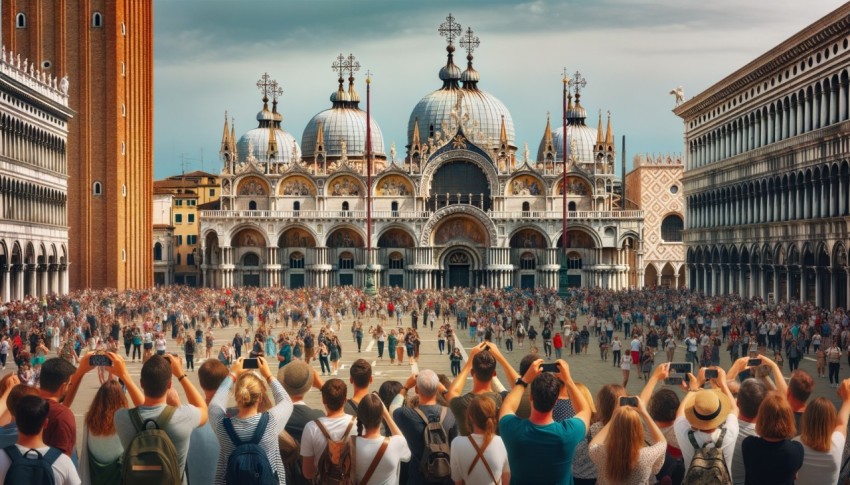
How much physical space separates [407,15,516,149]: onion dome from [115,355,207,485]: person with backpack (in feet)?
287

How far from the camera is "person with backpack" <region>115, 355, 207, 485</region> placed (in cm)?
743

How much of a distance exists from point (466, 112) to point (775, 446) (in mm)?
89262

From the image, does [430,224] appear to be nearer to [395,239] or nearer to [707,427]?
[395,239]

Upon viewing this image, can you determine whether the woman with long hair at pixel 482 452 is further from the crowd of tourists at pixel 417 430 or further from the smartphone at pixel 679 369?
the smartphone at pixel 679 369

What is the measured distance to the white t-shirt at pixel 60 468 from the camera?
7328mm

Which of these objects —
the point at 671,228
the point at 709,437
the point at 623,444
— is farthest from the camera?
the point at 671,228

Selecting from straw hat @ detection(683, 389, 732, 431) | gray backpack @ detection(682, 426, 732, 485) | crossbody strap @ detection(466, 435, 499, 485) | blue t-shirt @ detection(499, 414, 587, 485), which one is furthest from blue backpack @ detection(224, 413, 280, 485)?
straw hat @ detection(683, 389, 732, 431)

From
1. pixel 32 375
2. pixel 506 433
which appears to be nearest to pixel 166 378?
pixel 506 433

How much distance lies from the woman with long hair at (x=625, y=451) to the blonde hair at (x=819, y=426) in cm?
115

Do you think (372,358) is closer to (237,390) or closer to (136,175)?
(237,390)

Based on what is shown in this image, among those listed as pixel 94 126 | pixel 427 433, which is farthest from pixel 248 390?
pixel 94 126

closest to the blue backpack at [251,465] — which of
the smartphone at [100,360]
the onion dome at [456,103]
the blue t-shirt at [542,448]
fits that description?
the smartphone at [100,360]

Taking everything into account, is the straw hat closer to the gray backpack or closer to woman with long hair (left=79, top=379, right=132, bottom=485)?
the gray backpack

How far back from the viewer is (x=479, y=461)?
25.7 feet
